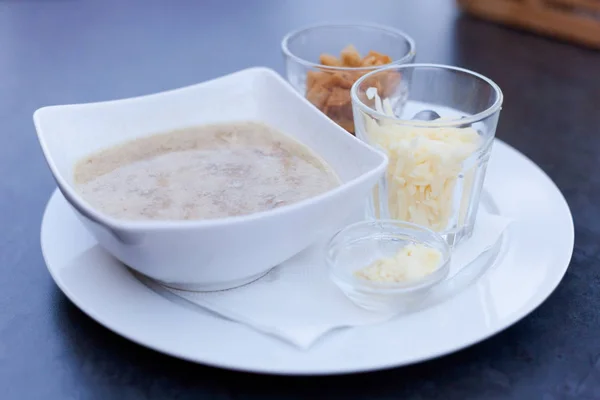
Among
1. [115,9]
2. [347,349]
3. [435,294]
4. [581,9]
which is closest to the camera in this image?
[347,349]

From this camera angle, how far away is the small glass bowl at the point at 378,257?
76 centimetres

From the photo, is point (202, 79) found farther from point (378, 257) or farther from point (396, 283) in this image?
point (396, 283)

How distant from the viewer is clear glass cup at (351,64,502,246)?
89 centimetres

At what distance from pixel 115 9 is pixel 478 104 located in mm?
1356

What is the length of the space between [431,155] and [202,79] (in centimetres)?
83

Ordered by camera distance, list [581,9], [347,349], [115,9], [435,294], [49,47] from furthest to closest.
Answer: [115,9] → [49,47] → [581,9] → [435,294] → [347,349]

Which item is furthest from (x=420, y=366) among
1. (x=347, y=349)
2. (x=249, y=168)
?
(x=249, y=168)

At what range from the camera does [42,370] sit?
76 cm

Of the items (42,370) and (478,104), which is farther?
(478,104)

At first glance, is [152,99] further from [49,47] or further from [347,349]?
[49,47]

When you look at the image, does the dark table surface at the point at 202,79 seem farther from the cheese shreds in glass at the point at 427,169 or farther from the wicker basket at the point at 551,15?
the cheese shreds in glass at the point at 427,169

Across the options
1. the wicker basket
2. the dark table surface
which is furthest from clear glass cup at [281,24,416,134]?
the wicker basket

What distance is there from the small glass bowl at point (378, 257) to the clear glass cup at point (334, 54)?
29 cm

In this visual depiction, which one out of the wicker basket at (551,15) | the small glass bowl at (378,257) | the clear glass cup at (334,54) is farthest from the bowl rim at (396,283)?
the wicker basket at (551,15)
